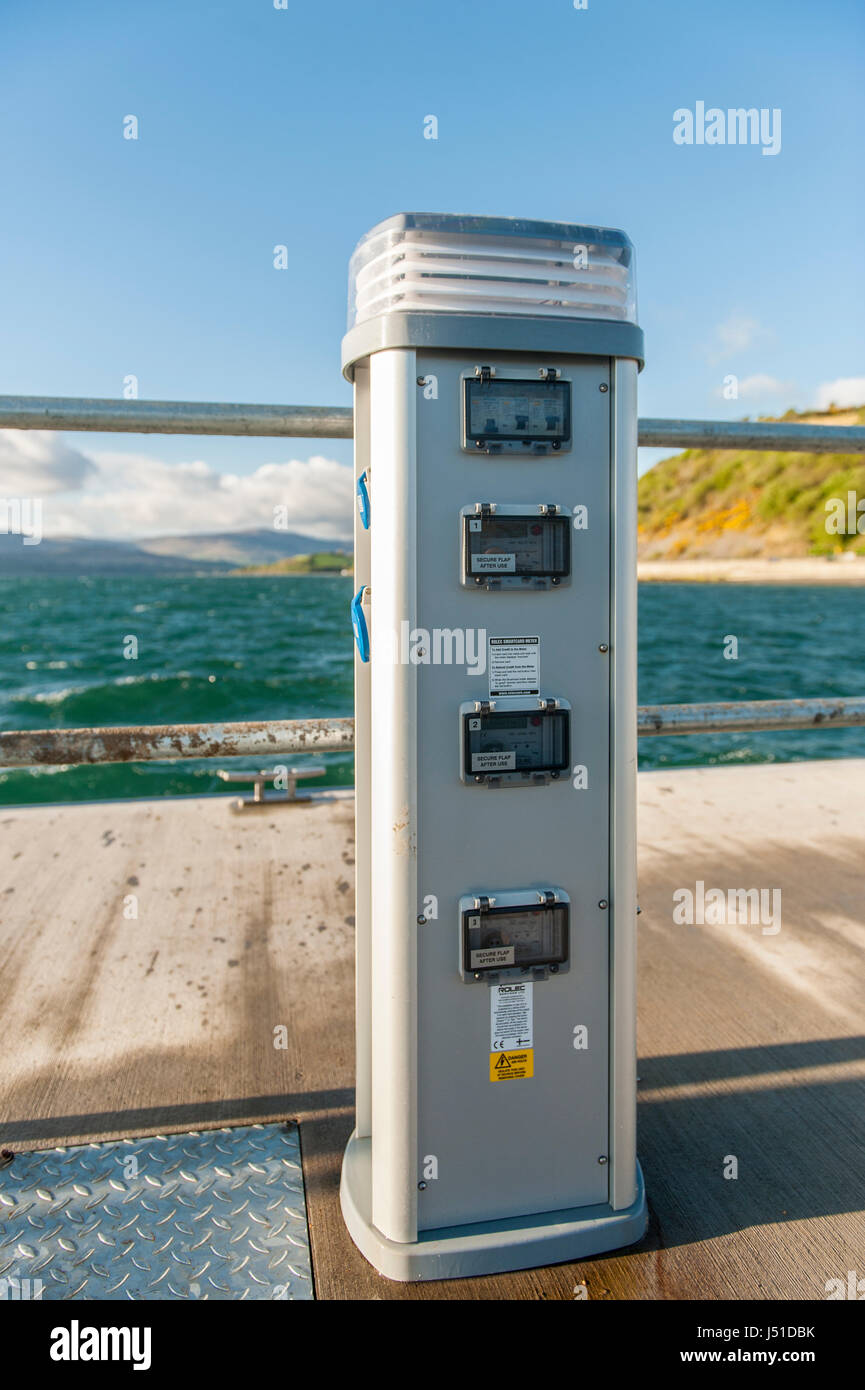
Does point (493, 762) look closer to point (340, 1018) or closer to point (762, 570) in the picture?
point (340, 1018)

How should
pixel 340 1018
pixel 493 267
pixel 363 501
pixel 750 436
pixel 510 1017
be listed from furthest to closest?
pixel 340 1018
pixel 750 436
pixel 363 501
pixel 510 1017
pixel 493 267

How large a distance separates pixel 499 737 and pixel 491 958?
1.33ft

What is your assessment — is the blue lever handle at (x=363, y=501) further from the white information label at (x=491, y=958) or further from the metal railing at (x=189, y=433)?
the white information label at (x=491, y=958)

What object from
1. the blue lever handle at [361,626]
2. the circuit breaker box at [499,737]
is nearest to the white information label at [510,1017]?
the circuit breaker box at [499,737]

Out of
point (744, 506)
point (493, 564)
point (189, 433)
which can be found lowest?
point (493, 564)

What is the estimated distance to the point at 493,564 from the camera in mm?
1505

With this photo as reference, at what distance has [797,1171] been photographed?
6.01ft

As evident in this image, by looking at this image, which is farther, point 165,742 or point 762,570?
point 762,570

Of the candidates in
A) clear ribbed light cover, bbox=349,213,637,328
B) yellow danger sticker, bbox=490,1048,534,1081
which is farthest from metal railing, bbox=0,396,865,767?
yellow danger sticker, bbox=490,1048,534,1081

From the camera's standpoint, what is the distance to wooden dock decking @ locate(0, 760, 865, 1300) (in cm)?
165

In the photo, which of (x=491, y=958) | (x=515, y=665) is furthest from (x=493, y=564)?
(x=491, y=958)

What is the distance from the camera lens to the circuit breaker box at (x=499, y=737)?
58.1 inches

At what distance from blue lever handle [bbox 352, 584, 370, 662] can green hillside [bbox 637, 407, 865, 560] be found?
68512 mm
